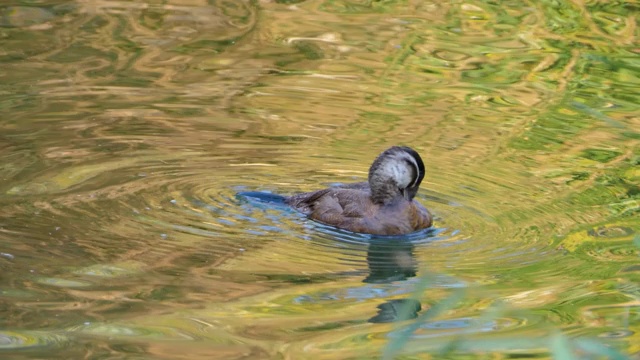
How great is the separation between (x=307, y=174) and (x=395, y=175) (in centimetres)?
113

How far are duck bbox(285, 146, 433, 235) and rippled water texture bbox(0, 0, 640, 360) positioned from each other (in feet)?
0.48

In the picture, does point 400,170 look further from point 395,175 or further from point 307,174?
point 307,174

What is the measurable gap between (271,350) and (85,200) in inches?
118

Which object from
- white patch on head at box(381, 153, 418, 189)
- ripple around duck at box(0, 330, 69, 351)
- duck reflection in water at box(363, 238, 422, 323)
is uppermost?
white patch on head at box(381, 153, 418, 189)

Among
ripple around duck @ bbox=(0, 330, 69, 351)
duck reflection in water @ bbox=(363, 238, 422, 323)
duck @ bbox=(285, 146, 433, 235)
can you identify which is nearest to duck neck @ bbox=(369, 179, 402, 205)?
duck @ bbox=(285, 146, 433, 235)

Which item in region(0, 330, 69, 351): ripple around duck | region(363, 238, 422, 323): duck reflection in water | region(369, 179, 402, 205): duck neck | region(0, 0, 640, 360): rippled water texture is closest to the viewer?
region(0, 330, 69, 351): ripple around duck

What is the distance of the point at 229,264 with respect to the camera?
7.70 m

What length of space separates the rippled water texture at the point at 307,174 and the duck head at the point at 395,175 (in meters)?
0.38

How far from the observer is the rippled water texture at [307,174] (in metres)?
6.64

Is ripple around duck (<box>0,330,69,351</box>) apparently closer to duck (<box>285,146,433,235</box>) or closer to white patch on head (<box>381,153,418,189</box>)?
duck (<box>285,146,433,235</box>)

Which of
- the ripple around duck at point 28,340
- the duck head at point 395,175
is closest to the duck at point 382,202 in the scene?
the duck head at point 395,175

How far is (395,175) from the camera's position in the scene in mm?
8852

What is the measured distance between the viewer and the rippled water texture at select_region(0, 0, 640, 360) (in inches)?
261

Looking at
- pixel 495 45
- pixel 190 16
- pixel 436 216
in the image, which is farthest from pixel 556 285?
pixel 190 16
